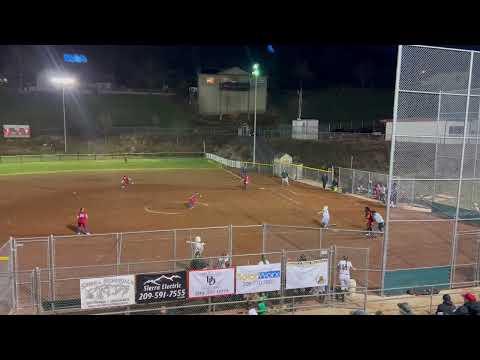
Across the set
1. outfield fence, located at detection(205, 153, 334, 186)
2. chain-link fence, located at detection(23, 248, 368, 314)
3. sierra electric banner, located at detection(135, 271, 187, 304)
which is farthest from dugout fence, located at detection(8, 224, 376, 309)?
outfield fence, located at detection(205, 153, 334, 186)

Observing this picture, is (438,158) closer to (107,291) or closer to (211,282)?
(211,282)

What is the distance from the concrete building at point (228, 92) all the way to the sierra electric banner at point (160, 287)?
7962cm

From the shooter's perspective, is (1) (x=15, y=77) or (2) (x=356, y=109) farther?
(1) (x=15, y=77)

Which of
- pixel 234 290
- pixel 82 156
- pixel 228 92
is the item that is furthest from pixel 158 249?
pixel 228 92

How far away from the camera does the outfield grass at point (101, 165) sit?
48.5 metres

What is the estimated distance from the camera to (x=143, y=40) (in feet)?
17.4

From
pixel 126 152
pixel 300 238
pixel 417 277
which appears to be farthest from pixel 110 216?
pixel 126 152

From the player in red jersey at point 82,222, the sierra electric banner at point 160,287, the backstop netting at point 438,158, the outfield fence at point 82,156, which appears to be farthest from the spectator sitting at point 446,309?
the outfield fence at point 82,156

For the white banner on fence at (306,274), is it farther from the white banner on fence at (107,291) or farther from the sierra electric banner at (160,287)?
the white banner on fence at (107,291)

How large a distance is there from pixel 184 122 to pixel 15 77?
49.6m

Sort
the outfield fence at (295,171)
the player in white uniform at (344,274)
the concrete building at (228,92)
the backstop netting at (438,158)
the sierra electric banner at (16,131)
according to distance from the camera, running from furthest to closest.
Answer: the concrete building at (228,92) → the sierra electric banner at (16,131) → the outfield fence at (295,171) → the backstop netting at (438,158) → the player in white uniform at (344,274)

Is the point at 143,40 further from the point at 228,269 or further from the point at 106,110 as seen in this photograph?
the point at 106,110

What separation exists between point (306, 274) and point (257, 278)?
152cm

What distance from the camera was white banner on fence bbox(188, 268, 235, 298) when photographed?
1132cm
